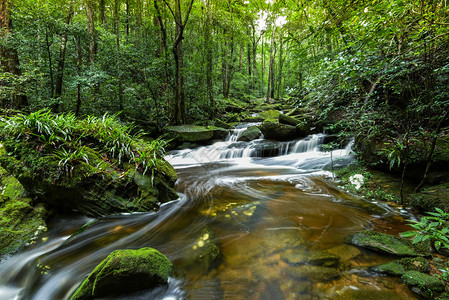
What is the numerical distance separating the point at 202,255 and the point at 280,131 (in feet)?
27.8

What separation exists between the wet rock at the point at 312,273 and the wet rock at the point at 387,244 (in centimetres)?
73

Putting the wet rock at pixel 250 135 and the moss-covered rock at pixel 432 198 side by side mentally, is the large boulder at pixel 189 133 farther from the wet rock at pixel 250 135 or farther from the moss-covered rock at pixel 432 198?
the moss-covered rock at pixel 432 198

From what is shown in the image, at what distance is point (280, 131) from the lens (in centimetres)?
1001

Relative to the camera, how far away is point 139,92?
1119 cm

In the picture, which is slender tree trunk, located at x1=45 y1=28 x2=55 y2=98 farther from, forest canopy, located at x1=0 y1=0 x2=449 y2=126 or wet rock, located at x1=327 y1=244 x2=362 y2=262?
wet rock, located at x1=327 y1=244 x2=362 y2=262

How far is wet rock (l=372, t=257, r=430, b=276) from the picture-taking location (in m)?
2.01

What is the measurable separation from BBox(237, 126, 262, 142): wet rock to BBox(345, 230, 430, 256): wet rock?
27.4 feet

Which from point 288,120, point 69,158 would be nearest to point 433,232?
point 69,158

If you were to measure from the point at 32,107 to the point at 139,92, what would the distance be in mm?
4666

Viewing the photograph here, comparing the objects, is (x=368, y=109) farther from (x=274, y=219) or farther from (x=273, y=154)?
(x=273, y=154)

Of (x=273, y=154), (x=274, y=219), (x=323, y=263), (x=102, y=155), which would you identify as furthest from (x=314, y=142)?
(x=102, y=155)

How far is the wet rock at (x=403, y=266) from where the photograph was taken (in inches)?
79.1

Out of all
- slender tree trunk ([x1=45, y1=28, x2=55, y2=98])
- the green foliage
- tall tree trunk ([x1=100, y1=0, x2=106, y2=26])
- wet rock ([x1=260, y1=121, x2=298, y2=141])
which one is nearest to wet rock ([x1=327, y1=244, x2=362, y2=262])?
the green foliage

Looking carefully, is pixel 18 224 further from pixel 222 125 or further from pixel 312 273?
pixel 222 125
